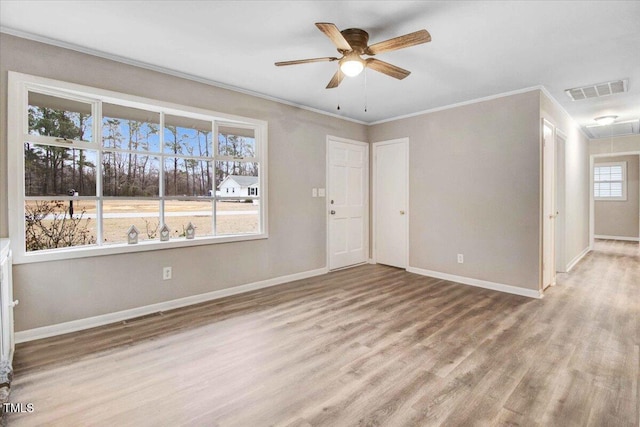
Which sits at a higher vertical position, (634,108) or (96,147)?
(634,108)

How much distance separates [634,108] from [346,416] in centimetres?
592

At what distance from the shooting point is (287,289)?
4.02 m

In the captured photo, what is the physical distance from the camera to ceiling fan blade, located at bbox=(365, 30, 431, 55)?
2080 mm

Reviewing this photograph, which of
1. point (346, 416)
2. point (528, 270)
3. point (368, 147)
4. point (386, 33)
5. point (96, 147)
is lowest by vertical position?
point (346, 416)

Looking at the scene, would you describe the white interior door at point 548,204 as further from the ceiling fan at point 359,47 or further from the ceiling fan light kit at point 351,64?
the ceiling fan light kit at point 351,64

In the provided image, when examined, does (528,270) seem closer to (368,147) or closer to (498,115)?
(498,115)

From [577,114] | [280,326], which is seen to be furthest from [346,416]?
[577,114]

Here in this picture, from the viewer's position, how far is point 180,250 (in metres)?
3.41

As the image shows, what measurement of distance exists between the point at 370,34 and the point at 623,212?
9.03 m

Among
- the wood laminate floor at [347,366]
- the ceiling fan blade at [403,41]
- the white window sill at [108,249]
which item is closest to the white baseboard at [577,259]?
the wood laminate floor at [347,366]

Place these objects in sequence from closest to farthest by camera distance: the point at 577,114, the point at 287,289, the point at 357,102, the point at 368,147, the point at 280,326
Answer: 1. the point at 280,326
2. the point at 287,289
3. the point at 357,102
4. the point at 577,114
5. the point at 368,147

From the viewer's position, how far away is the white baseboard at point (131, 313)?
260cm

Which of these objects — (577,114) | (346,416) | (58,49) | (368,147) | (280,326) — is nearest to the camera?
(346,416)

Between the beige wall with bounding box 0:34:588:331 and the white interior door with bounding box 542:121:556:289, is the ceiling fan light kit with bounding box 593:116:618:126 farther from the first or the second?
the white interior door with bounding box 542:121:556:289
